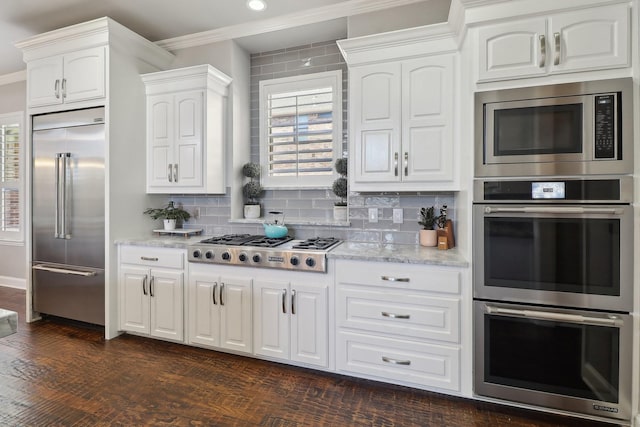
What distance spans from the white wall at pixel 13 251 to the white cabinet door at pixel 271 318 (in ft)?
13.6

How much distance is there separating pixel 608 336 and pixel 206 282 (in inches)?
106

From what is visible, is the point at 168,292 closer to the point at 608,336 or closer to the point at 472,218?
the point at 472,218

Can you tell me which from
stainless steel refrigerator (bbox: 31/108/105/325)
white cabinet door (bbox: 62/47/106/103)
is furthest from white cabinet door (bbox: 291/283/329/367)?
white cabinet door (bbox: 62/47/106/103)

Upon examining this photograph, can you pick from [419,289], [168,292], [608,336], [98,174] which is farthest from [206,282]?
[608,336]

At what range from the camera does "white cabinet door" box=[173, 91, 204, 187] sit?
3158mm

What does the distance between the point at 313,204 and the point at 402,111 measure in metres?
1.28

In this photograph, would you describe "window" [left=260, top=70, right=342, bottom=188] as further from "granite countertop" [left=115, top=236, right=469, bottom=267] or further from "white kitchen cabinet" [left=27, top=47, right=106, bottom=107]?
"white kitchen cabinet" [left=27, top=47, right=106, bottom=107]

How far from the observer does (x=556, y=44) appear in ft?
6.19

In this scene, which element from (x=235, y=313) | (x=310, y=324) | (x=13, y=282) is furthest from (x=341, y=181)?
(x=13, y=282)

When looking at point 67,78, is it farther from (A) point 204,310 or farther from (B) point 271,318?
(B) point 271,318

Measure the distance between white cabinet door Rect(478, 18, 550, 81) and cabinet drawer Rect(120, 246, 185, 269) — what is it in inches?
105

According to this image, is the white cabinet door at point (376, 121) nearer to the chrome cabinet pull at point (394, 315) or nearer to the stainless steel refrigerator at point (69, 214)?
the chrome cabinet pull at point (394, 315)

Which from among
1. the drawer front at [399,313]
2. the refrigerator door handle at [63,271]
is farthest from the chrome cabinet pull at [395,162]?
the refrigerator door handle at [63,271]

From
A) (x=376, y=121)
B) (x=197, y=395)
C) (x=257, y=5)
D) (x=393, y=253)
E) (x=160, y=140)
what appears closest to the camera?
(x=197, y=395)
